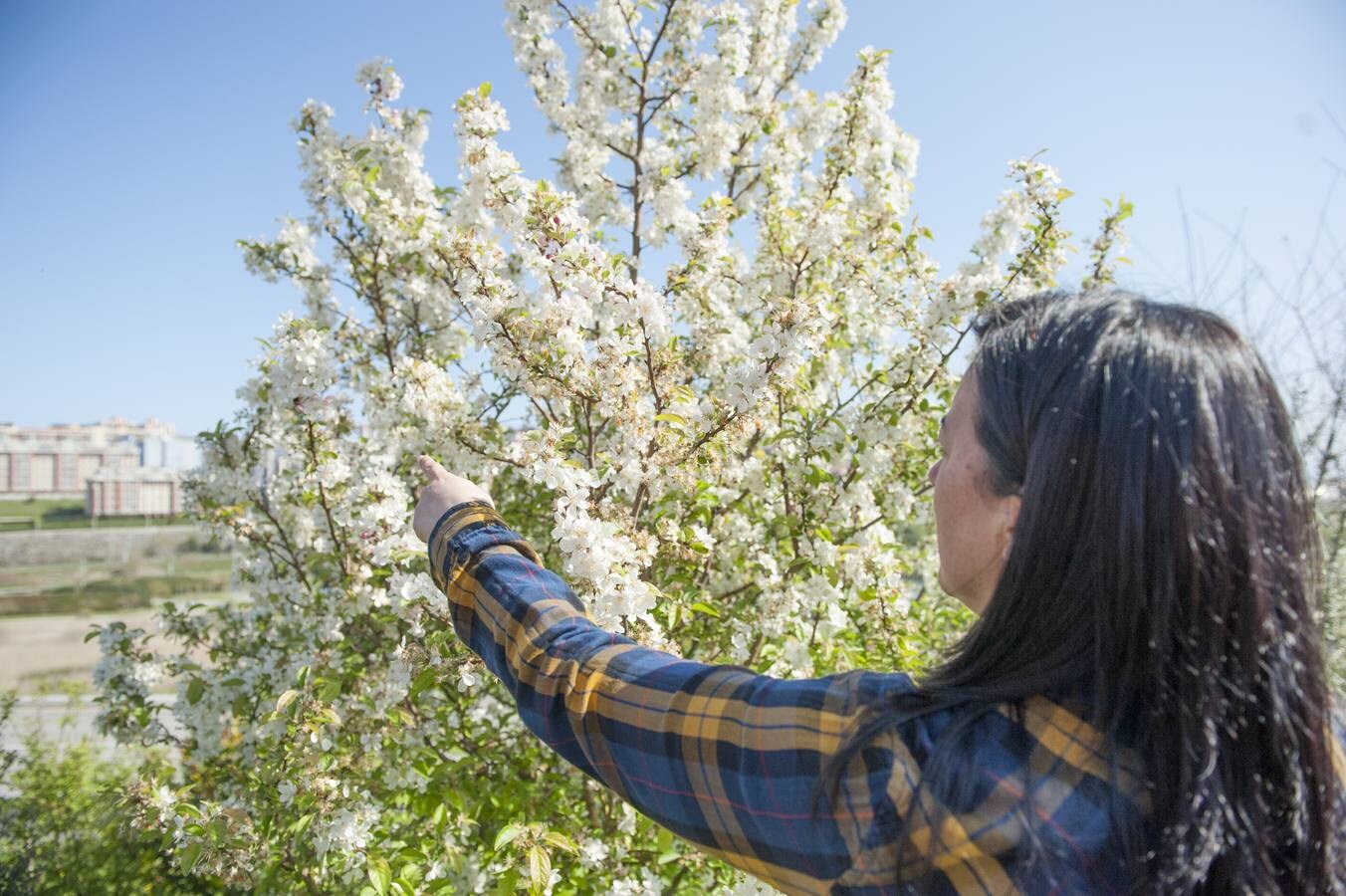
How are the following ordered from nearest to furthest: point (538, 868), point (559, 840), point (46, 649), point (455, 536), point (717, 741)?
point (717, 741), point (455, 536), point (538, 868), point (559, 840), point (46, 649)

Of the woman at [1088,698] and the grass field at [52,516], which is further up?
the grass field at [52,516]

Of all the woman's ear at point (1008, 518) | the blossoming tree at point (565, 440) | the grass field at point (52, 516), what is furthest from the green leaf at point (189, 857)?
the grass field at point (52, 516)

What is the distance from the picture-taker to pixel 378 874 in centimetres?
218

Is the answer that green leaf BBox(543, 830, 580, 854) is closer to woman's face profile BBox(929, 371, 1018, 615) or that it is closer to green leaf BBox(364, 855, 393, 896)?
green leaf BBox(364, 855, 393, 896)

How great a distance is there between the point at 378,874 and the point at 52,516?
2717 inches

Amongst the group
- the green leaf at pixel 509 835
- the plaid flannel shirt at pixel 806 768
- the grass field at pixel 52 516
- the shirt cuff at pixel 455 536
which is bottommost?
the green leaf at pixel 509 835

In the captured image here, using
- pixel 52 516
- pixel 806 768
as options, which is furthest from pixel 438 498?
pixel 52 516

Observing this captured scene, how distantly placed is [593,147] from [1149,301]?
358cm

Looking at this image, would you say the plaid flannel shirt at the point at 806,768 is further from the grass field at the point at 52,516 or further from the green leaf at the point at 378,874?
the grass field at the point at 52,516

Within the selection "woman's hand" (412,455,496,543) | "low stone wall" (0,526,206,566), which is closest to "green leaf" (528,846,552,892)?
"woman's hand" (412,455,496,543)

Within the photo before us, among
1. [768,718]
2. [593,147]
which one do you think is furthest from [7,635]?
[768,718]

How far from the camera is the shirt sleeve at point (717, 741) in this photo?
823 mm

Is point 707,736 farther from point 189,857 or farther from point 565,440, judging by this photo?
point 189,857

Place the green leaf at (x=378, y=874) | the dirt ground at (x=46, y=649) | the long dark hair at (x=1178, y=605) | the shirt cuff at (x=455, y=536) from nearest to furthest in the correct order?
the long dark hair at (x=1178, y=605) → the shirt cuff at (x=455, y=536) → the green leaf at (x=378, y=874) → the dirt ground at (x=46, y=649)
